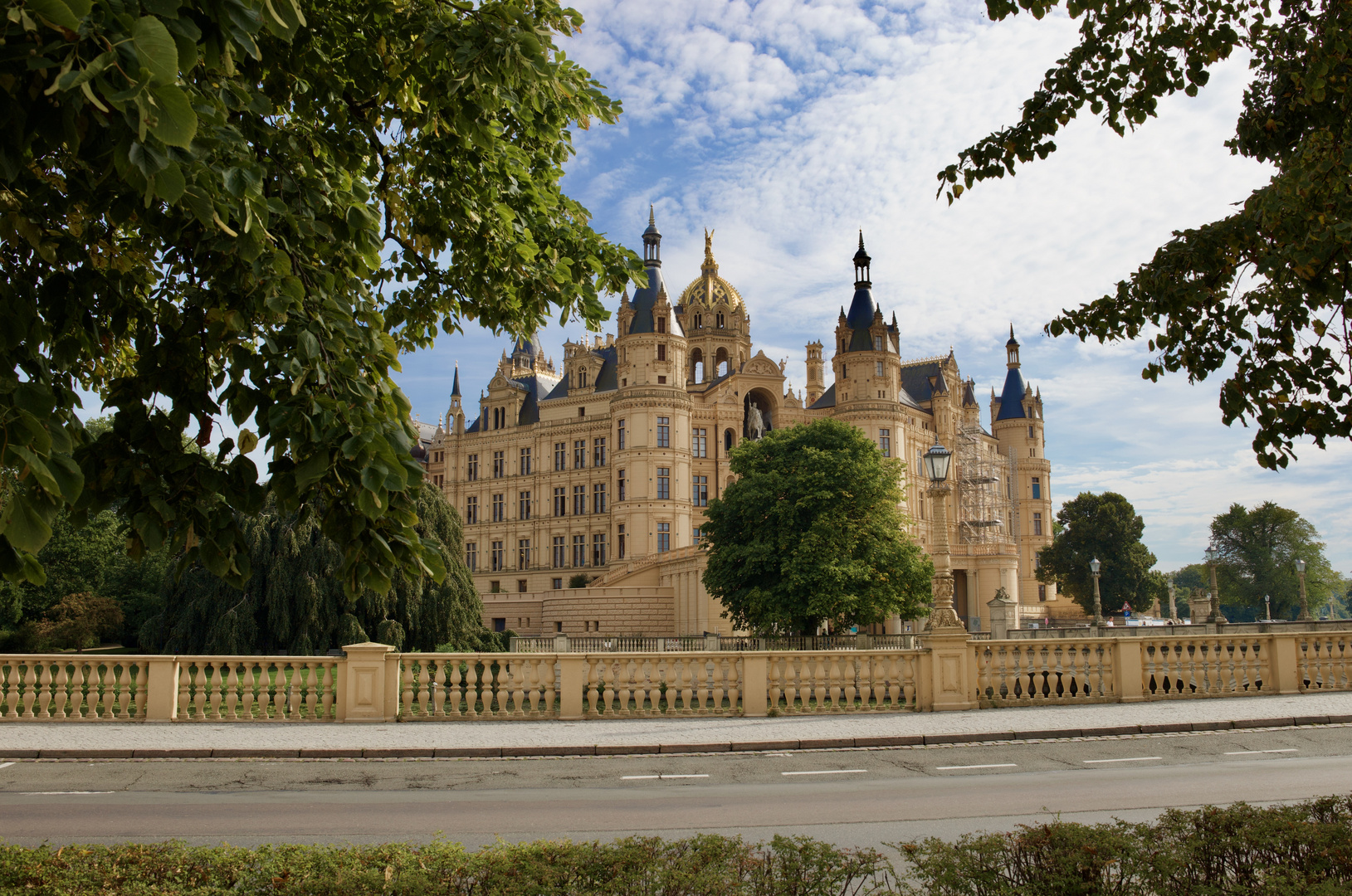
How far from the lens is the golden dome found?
74250 mm

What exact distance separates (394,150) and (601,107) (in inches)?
58.5

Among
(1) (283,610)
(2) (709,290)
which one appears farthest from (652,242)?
(1) (283,610)

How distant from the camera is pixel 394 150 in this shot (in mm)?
6867

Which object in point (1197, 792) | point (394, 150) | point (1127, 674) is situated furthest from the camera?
point (1127, 674)

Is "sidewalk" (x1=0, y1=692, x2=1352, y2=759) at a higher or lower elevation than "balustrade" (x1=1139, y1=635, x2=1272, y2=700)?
lower

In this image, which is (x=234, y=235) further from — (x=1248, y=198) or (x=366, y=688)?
(x=366, y=688)

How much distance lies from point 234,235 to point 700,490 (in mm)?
63075

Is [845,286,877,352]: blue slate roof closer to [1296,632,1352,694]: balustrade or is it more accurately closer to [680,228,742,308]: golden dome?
[680,228,742,308]: golden dome

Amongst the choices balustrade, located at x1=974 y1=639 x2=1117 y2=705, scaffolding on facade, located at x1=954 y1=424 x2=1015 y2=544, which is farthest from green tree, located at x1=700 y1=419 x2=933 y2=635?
scaffolding on facade, located at x1=954 y1=424 x2=1015 y2=544

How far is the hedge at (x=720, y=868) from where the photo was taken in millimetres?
4656

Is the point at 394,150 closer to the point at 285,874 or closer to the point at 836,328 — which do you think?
the point at 285,874

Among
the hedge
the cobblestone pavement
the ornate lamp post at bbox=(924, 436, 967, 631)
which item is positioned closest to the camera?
the hedge

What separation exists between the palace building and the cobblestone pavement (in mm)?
35259

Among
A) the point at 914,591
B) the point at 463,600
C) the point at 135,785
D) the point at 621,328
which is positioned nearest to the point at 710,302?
the point at 621,328
